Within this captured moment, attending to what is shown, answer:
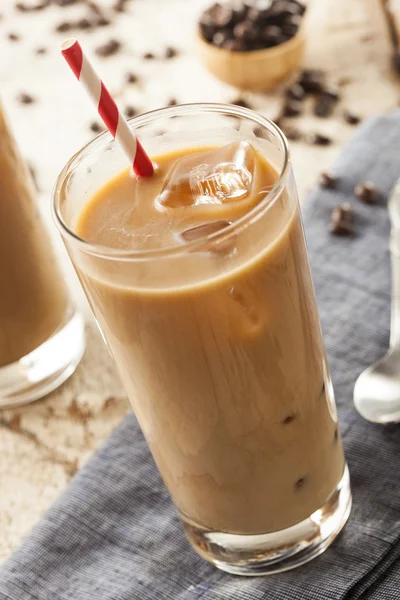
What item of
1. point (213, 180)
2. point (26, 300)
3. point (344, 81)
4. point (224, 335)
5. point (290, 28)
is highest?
point (213, 180)

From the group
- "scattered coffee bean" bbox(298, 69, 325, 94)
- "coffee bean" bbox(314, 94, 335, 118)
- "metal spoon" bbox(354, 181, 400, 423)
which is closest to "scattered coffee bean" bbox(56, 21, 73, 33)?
"scattered coffee bean" bbox(298, 69, 325, 94)

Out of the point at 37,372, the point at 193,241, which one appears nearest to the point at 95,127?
the point at 37,372

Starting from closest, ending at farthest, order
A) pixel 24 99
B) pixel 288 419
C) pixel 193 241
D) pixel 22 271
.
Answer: pixel 193 241 < pixel 288 419 < pixel 22 271 < pixel 24 99

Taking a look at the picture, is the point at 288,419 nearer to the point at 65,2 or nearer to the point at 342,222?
the point at 342,222

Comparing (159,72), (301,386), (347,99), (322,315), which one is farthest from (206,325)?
(159,72)

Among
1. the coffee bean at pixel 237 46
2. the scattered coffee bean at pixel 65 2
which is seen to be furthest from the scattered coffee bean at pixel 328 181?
the scattered coffee bean at pixel 65 2
